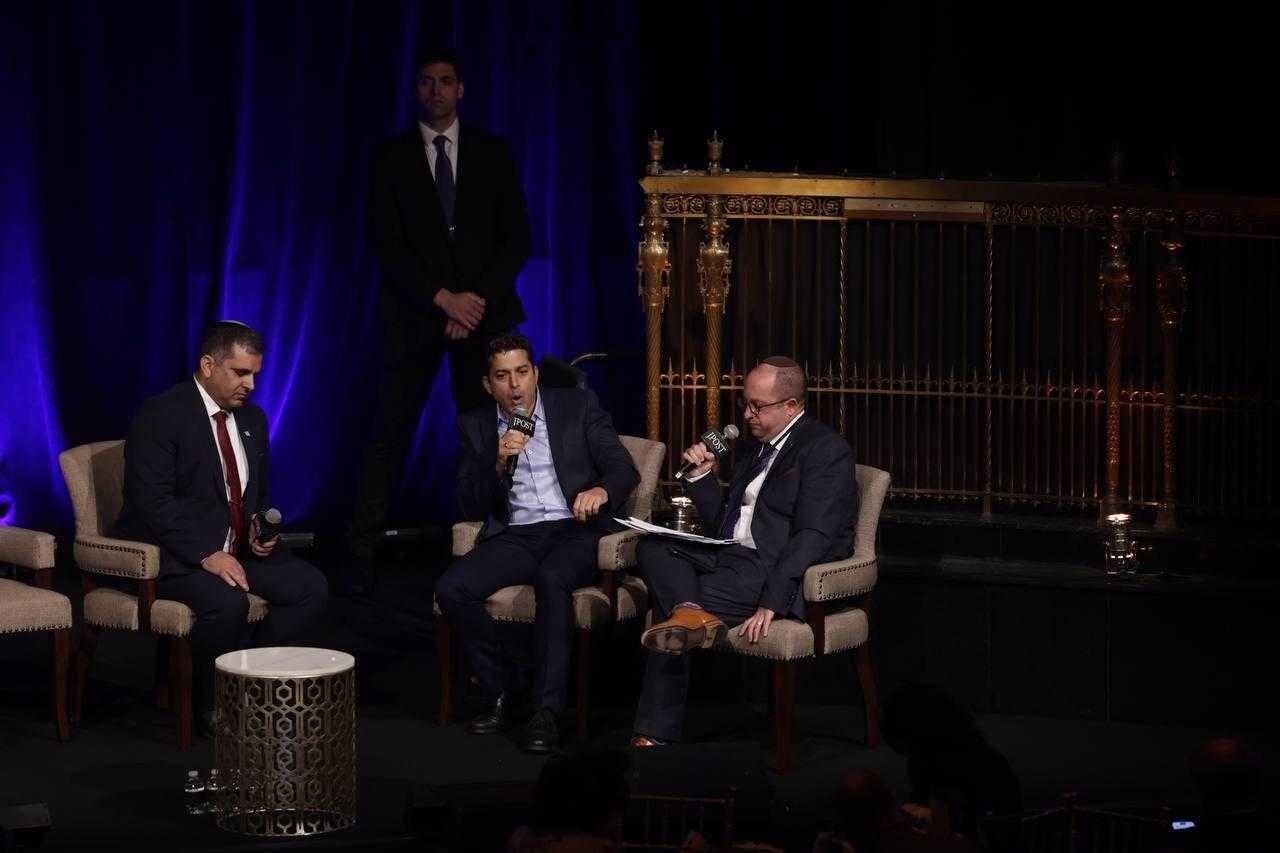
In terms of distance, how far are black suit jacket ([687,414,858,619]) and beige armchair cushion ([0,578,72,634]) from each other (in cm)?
198

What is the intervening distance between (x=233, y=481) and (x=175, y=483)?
0.19m

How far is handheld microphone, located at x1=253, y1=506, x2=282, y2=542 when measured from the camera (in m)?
6.30

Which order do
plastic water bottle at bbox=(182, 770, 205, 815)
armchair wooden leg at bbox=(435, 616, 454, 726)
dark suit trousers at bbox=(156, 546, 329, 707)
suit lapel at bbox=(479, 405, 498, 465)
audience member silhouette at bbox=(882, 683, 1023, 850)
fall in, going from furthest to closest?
suit lapel at bbox=(479, 405, 498, 465) < armchair wooden leg at bbox=(435, 616, 454, 726) < dark suit trousers at bbox=(156, 546, 329, 707) < plastic water bottle at bbox=(182, 770, 205, 815) < audience member silhouette at bbox=(882, 683, 1023, 850)

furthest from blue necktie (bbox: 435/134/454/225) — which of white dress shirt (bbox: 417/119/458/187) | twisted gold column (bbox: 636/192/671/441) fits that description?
twisted gold column (bbox: 636/192/671/441)

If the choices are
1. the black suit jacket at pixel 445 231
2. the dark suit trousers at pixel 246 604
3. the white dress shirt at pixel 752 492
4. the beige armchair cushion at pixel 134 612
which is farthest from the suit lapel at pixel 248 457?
the white dress shirt at pixel 752 492

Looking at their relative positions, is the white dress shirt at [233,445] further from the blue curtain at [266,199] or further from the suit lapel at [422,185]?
the blue curtain at [266,199]

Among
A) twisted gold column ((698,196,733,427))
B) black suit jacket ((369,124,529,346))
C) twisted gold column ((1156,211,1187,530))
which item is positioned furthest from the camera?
black suit jacket ((369,124,529,346))

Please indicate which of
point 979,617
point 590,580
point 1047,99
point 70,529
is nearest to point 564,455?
point 590,580

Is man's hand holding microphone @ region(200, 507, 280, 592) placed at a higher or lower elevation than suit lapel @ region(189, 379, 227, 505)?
lower

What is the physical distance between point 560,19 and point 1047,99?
2.03 m

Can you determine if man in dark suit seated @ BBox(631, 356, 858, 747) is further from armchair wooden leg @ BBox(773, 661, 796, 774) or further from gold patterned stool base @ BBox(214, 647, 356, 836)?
gold patterned stool base @ BBox(214, 647, 356, 836)

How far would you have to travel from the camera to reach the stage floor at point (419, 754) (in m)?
5.34

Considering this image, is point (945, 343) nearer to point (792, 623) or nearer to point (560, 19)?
point (792, 623)

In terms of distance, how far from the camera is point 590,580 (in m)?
6.53
